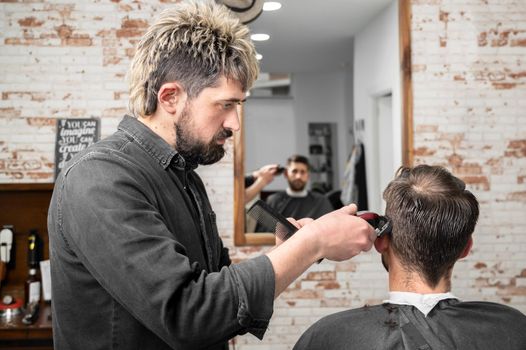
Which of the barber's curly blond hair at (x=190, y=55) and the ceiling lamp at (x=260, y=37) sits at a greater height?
the ceiling lamp at (x=260, y=37)

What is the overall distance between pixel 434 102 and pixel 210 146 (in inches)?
94.2

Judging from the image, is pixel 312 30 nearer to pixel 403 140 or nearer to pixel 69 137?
pixel 403 140

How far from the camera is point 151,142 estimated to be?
1.36 m

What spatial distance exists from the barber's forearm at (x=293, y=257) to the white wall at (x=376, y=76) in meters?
2.38

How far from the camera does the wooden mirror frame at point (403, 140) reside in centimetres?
338

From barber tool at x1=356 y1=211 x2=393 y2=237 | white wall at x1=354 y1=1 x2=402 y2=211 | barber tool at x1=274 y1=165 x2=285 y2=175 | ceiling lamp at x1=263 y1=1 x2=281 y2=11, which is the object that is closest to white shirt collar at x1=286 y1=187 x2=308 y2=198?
barber tool at x1=274 y1=165 x2=285 y2=175

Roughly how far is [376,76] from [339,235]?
2512 mm

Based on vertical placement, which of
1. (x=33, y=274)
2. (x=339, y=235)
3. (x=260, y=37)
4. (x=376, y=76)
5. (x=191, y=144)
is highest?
(x=260, y=37)

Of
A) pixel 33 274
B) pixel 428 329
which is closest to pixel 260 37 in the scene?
pixel 33 274

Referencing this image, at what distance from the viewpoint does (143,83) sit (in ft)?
4.64

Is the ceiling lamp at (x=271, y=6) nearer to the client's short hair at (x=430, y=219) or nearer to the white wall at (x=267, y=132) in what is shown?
the white wall at (x=267, y=132)

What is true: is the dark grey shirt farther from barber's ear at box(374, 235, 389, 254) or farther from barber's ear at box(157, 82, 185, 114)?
barber's ear at box(374, 235, 389, 254)

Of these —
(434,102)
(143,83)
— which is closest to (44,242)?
(143,83)

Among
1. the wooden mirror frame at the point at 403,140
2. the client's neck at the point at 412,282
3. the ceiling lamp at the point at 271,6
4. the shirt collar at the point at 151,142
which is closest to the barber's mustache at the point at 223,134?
the shirt collar at the point at 151,142
